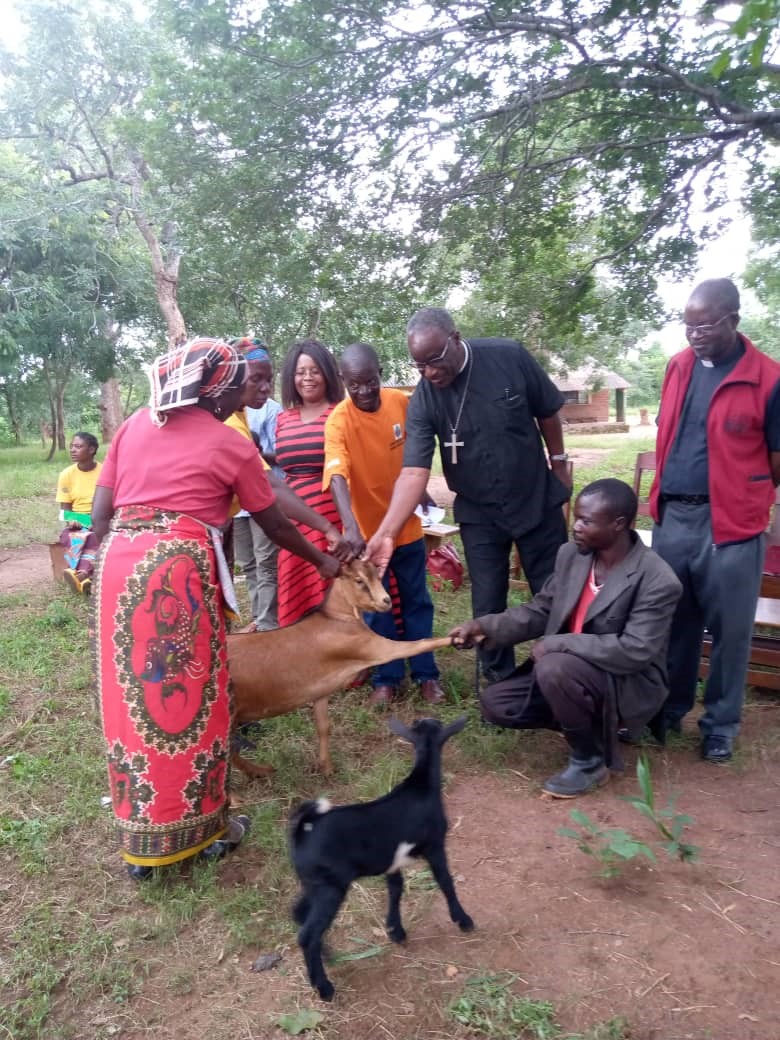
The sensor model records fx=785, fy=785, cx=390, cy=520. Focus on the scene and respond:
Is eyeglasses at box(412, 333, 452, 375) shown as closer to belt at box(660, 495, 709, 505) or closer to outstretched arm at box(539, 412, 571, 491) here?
outstretched arm at box(539, 412, 571, 491)

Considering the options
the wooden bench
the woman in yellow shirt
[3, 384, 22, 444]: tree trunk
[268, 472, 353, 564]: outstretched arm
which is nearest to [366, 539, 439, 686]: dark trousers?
[268, 472, 353, 564]: outstretched arm

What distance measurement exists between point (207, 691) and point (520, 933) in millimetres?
1360

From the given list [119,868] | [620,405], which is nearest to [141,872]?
[119,868]

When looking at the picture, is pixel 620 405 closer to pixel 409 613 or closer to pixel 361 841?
pixel 409 613

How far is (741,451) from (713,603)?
726 mm

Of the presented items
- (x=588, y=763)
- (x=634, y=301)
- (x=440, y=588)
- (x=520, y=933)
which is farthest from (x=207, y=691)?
(x=634, y=301)

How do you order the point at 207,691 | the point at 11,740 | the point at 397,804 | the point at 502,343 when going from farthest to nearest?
the point at 11,740
the point at 502,343
the point at 207,691
the point at 397,804

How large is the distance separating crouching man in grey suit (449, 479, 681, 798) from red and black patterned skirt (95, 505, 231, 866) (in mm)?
1101

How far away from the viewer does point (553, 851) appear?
3113mm

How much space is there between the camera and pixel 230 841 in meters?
3.20

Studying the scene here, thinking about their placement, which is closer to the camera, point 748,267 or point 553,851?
point 553,851

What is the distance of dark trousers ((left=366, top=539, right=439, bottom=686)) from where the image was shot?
445cm

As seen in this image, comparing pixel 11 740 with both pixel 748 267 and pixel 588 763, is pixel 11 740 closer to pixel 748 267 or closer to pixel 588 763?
pixel 588 763

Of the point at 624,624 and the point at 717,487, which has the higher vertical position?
the point at 717,487
